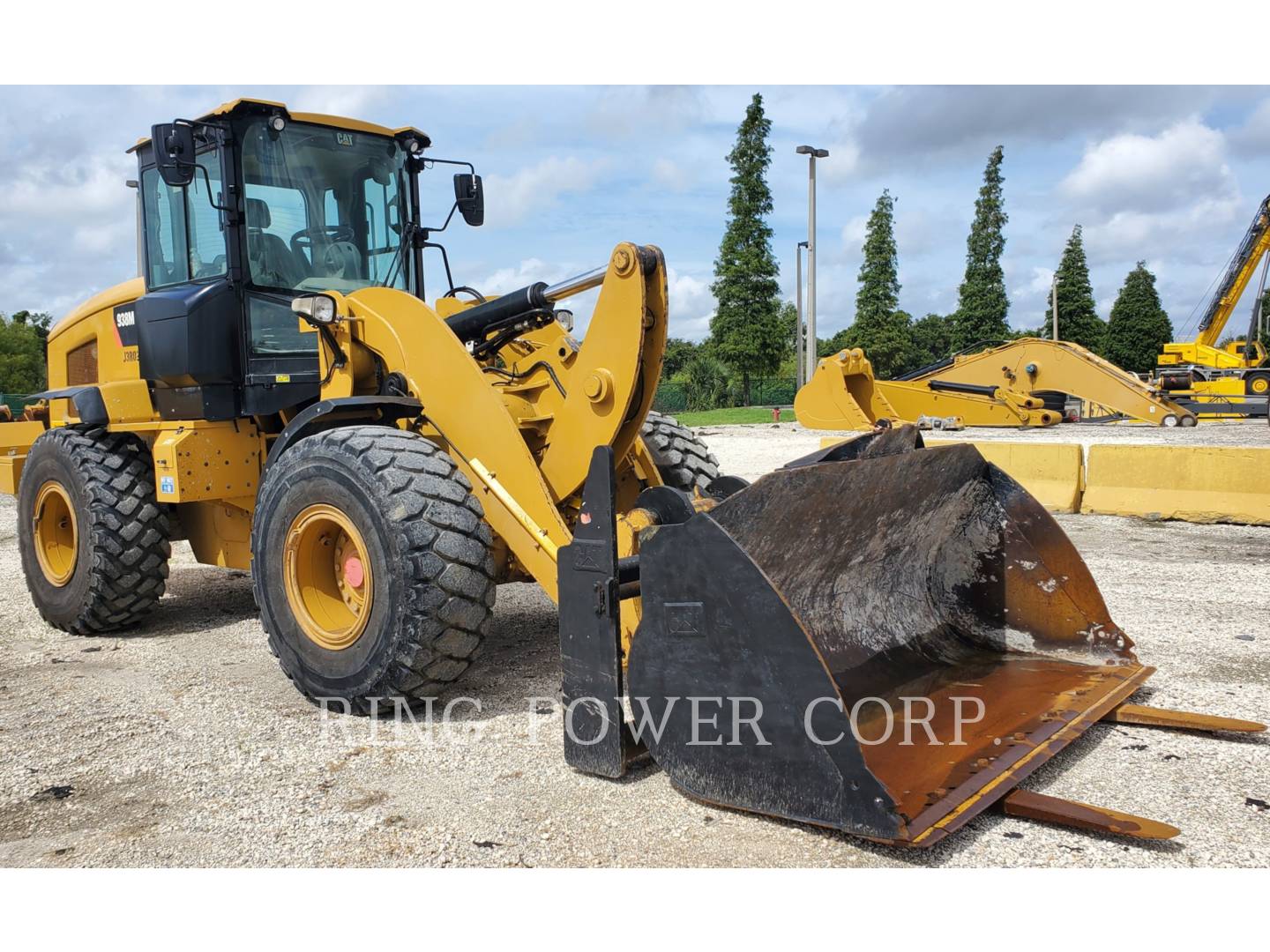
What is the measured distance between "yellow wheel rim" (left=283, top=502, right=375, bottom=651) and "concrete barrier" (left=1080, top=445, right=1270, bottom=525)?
26.7 feet

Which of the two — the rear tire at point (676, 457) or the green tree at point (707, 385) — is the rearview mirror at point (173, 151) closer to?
the rear tire at point (676, 457)

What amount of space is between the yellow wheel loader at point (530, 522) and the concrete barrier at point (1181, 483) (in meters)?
5.90

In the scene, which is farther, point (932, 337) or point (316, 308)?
point (932, 337)

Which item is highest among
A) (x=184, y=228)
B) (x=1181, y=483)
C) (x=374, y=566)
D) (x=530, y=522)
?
(x=184, y=228)

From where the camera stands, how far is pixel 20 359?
47.4 meters

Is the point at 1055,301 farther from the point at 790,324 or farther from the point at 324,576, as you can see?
the point at 324,576

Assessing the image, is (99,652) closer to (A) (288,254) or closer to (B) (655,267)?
(A) (288,254)

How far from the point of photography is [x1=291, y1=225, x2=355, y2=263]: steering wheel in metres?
6.00

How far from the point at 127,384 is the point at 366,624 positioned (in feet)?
10.2

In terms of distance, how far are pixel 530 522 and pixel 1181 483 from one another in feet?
26.2

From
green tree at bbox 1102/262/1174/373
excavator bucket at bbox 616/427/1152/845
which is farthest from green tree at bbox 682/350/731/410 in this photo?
excavator bucket at bbox 616/427/1152/845

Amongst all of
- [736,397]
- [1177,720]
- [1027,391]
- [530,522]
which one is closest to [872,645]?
[1177,720]

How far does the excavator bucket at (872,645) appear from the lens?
3.18 m

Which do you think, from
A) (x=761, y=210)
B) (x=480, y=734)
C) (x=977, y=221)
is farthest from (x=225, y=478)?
(x=977, y=221)
